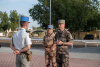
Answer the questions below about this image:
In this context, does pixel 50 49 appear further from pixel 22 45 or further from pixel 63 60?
pixel 22 45

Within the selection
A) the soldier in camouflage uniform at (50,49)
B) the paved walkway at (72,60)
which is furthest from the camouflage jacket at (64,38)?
the paved walkway at (72,60)

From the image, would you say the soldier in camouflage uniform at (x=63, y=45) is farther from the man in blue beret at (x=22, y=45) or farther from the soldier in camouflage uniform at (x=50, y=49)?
the man in blue beret at (x=22, y=45)

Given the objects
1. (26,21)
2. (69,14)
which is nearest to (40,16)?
(69,14)

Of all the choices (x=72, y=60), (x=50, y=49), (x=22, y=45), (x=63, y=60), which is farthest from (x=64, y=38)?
(x=72, y=60)

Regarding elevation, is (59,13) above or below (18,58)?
above

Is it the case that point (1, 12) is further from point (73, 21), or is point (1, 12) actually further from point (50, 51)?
point (50, 51)

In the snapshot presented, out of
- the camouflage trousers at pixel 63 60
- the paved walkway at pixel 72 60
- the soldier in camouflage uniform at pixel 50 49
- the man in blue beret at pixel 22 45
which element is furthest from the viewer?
the paved walkway at pixel 72 60

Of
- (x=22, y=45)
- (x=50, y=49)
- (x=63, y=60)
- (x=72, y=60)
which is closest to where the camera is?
(x=22, y=45)

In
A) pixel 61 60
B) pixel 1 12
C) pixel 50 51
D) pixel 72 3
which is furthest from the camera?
pixel 1 12

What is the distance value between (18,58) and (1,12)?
6818 centimetres

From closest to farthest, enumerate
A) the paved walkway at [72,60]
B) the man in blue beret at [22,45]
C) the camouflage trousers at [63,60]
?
1. the man in blue beret at [22,45]
2. the camouflage trousers at [63,60]
3. the paved walkway at [72,60]

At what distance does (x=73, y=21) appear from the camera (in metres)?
22.2

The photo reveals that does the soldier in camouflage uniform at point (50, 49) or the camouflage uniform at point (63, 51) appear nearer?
the camouflage uniform at point (63, 51)

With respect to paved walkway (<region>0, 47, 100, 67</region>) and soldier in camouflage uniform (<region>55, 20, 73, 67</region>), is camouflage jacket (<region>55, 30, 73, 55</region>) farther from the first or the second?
paved walkway (<region>0, 47, 100, 67</region>)
